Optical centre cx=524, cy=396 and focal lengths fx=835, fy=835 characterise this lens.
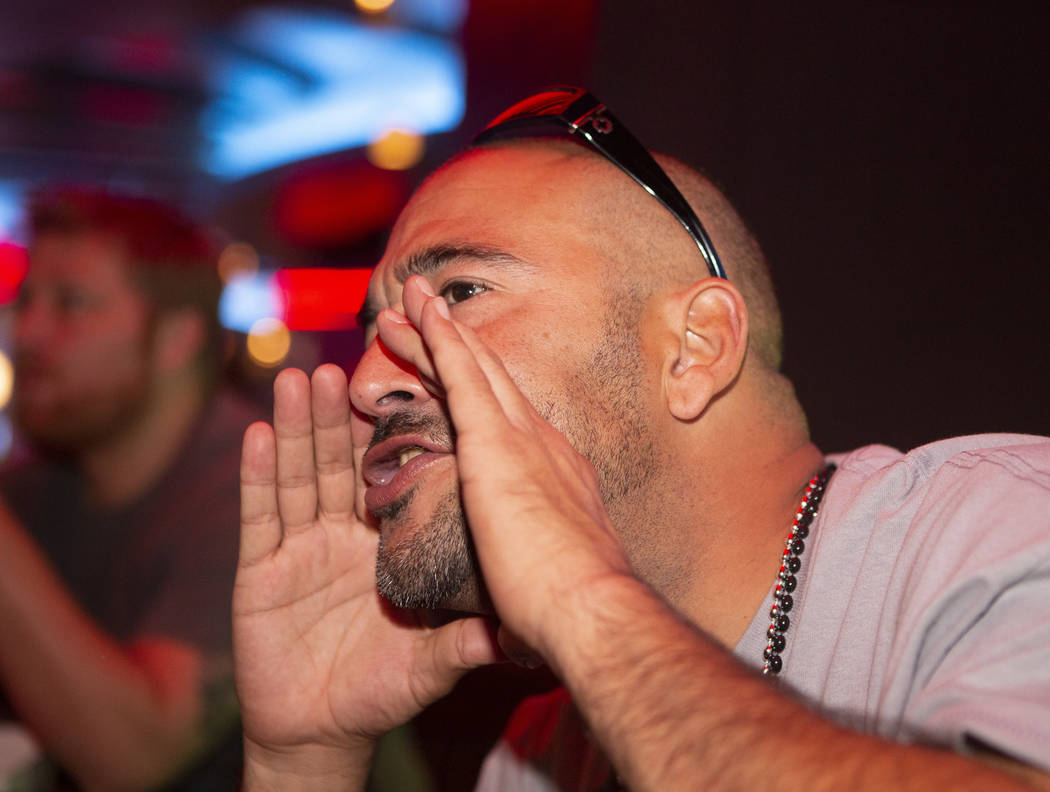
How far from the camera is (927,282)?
1827 mm

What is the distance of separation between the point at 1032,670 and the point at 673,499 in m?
0.60

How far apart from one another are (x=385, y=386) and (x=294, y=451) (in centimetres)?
27

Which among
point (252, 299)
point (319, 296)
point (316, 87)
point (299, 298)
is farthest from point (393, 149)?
point (252, 299)

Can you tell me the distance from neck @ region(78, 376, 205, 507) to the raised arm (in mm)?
1710

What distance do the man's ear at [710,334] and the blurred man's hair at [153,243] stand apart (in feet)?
5.60

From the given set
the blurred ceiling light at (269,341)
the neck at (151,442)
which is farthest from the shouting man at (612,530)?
the blurred ceiling light at (269,341)

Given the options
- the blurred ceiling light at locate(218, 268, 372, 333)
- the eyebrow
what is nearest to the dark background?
the eyebrow

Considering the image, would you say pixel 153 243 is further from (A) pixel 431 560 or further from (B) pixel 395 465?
(A) pixel 431 560

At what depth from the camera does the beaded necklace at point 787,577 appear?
1213 mm

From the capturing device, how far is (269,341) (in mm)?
7500

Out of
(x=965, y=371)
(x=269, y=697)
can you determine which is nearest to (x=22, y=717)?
(x=269, y=697)

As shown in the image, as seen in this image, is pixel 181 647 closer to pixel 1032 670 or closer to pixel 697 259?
pixel 697 259

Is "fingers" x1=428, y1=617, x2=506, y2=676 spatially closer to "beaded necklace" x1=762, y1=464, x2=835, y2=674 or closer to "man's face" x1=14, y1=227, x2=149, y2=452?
"beaded necklace" x1=762, y1=464, x2=835, y2=674

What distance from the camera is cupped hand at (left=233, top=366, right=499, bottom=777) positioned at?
1445 millimetres
